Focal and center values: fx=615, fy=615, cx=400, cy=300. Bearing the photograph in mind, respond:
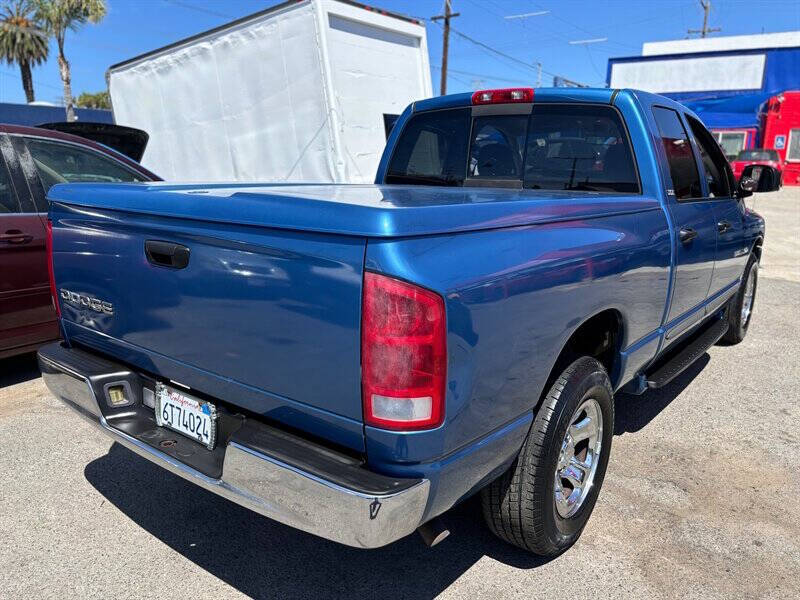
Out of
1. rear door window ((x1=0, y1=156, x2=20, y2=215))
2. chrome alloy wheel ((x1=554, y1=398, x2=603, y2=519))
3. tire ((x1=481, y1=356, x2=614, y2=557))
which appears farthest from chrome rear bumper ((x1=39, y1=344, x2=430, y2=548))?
rear door window ((x1=0, y1=156, x2=20, y2=215))

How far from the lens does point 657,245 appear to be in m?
2.90

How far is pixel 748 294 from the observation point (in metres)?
Answer: 5.62

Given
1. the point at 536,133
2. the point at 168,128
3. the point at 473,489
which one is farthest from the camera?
the point at 168,128

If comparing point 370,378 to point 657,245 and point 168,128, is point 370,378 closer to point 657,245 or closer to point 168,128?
point 657,245

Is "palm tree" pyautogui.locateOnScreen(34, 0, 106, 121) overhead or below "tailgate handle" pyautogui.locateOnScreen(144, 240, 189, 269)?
overhead

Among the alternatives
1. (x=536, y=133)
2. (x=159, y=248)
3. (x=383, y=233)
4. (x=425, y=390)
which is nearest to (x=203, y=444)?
(x=159, y=248)

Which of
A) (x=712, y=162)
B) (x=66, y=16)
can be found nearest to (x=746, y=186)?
(x=712, y=162)

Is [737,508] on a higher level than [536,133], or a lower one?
lower

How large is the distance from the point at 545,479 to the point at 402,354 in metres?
0.95

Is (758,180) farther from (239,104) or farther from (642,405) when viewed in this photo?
(239,104)

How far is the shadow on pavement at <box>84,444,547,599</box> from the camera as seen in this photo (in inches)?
94.0

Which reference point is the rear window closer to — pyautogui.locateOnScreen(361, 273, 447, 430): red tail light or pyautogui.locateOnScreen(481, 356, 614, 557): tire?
pyautogui.locateOnScreen(481, 356, 614, 557): tire

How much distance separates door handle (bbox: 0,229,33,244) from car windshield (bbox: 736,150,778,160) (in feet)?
87.2

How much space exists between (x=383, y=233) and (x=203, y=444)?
1.09m
